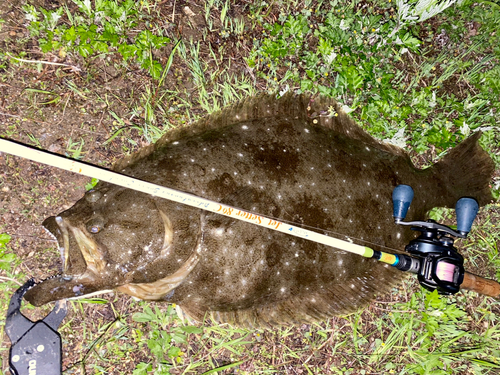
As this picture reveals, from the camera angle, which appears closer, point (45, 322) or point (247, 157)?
point (247, 157)

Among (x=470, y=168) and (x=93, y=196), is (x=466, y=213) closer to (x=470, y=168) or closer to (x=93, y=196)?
(x=470, y=168)

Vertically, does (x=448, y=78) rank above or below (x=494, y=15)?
below

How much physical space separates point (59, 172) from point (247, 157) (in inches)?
73.6

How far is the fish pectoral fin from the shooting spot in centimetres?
257

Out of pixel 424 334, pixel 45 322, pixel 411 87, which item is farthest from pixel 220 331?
pixel 411 87

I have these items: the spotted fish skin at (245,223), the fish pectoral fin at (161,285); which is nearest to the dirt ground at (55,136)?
the fish pectoral fin at (161,285)

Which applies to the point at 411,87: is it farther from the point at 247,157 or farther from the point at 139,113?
the point at 139,113

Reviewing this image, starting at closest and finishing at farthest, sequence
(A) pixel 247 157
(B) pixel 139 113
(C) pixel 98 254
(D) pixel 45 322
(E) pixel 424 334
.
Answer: (C) pixel 98 254
(A) pixel 247 157
(D) pixel 45 322
(B) pixel 139 113
(E) pixel 424 334

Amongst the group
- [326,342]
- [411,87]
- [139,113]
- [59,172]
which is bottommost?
[326,342]

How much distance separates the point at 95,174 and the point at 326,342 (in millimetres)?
2750

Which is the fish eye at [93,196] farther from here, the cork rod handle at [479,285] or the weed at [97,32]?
the cork rod handle at [479,285]

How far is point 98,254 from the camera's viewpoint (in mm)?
2293

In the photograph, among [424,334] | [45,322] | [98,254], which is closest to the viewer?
[98,254]

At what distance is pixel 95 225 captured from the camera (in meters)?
2.26
